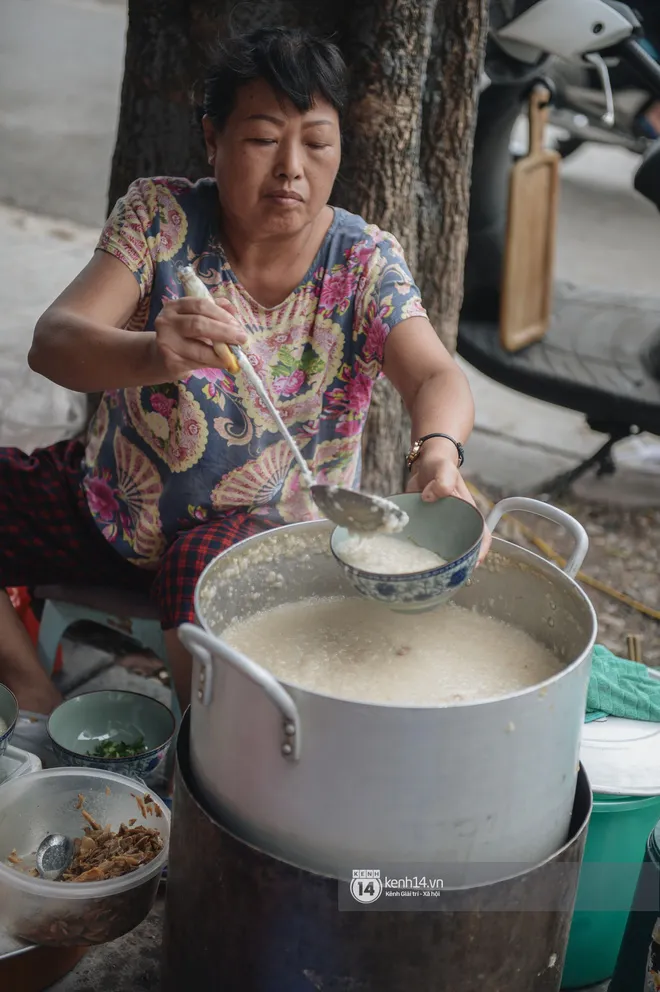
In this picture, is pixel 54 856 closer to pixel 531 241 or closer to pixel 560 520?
pixel 560 520

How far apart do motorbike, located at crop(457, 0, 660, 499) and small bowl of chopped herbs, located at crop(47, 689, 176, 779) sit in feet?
7.56

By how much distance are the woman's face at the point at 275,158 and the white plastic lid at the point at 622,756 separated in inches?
45.1

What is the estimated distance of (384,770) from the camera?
1.34m

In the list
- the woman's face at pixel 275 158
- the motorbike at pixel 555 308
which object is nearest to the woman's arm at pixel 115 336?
the woman's face at pixel 275 158

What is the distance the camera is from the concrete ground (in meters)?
4.11

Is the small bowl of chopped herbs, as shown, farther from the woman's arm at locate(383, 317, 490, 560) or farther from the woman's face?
the woman's face

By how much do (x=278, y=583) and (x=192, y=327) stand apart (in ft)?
1.56

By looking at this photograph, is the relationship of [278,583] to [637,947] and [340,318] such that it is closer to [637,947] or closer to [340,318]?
[340,318]

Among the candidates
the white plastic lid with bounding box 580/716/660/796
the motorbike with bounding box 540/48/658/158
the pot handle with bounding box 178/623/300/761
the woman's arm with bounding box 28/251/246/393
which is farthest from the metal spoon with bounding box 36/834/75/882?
the motorbike with bounding box 540/48/658/158

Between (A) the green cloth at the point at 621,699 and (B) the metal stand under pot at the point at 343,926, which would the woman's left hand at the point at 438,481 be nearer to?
(A) the green cloth at the point at 621,699

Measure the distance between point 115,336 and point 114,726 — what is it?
36.5 inches

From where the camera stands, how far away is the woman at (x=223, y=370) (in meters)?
2.01

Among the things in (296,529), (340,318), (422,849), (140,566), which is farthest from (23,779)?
(340,318)

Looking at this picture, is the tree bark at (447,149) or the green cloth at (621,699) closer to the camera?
the green cloth at (621,699)
